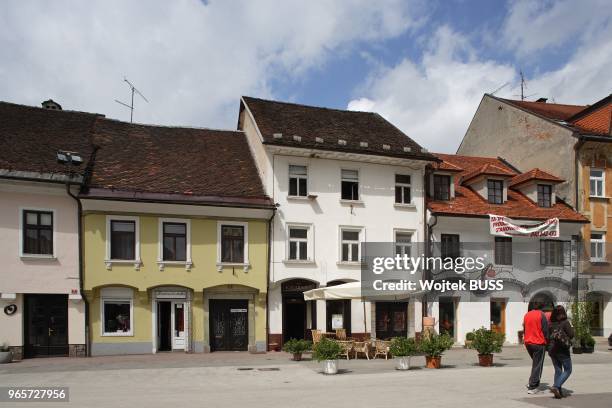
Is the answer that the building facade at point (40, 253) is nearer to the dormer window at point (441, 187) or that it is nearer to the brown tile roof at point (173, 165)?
the brown tile roof at point (173, 165)

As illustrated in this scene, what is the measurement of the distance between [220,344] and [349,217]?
7681 millimetres

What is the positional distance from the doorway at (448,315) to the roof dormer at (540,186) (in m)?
6.96

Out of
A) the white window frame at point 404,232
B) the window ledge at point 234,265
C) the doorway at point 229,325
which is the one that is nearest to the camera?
the window ledge at point 234,265

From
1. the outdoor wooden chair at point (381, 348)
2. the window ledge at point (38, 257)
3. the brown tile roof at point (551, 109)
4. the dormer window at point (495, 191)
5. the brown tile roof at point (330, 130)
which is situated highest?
the brown tile roof at point (551, 109)

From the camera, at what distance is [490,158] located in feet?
111

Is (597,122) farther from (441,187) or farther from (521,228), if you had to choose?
(441,187)

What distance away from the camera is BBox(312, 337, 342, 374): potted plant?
15.8 metres

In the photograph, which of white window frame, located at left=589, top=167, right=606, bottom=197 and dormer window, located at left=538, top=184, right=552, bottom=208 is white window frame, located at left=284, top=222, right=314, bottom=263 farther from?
white window frame, located at left=589, top=167, right=606, bottom=197

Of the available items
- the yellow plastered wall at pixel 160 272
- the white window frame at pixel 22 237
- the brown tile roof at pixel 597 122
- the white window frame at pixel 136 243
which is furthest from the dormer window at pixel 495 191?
the white window frame at pixel 22 237

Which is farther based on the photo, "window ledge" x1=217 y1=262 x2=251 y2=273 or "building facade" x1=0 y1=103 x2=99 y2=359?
"window ledge" x1=217 y1=262 x2=251 y2=273

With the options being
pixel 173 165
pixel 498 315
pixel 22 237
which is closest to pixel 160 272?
pixel 173 165

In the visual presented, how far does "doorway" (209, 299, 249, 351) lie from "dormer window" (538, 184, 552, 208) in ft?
51.2

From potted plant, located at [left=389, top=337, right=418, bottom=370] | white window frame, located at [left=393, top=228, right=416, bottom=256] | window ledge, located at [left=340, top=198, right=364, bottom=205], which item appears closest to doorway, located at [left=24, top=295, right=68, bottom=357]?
window ledge, located at [left=340, top=198, right=364, bottom=205]

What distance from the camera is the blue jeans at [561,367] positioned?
37.7 ft
